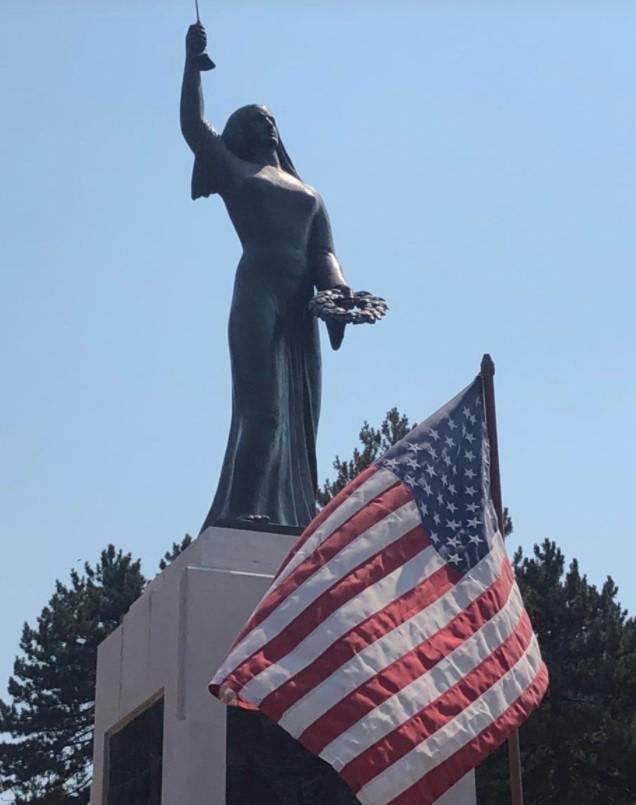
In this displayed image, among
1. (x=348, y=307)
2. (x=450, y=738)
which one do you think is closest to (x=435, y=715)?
(x=450, y=738)

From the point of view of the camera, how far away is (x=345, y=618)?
688 centimetres

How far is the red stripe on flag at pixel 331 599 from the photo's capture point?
666 centimetres

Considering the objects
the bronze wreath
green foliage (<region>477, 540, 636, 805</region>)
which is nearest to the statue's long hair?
the bronze wreath

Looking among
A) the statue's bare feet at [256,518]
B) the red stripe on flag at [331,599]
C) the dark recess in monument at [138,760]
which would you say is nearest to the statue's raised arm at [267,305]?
the statue's bare feet at [256,518]

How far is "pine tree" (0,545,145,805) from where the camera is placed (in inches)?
1110

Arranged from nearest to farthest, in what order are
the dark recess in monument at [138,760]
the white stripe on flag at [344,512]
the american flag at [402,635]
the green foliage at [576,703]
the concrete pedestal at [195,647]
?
the american flag at [402,635]
the white stripe on flag at [344,512]
the concrete pedestal at [195,647]
the dark recess in monument at [138,760]
the green foliage at [576,703]

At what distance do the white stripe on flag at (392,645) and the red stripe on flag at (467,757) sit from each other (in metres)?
0.52

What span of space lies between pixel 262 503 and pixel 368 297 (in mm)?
1607

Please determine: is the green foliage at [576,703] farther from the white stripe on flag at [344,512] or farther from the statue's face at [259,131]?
the white stripe on flag at [344,512]

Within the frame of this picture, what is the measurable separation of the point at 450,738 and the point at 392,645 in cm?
52

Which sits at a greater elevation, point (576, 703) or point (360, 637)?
point (576, 703)

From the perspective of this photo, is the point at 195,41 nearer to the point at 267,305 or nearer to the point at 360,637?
the point at 267,305

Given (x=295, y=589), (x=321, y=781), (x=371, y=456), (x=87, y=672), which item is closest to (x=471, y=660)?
(x=295, y=589)

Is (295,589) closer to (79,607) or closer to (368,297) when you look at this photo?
(368,297)
